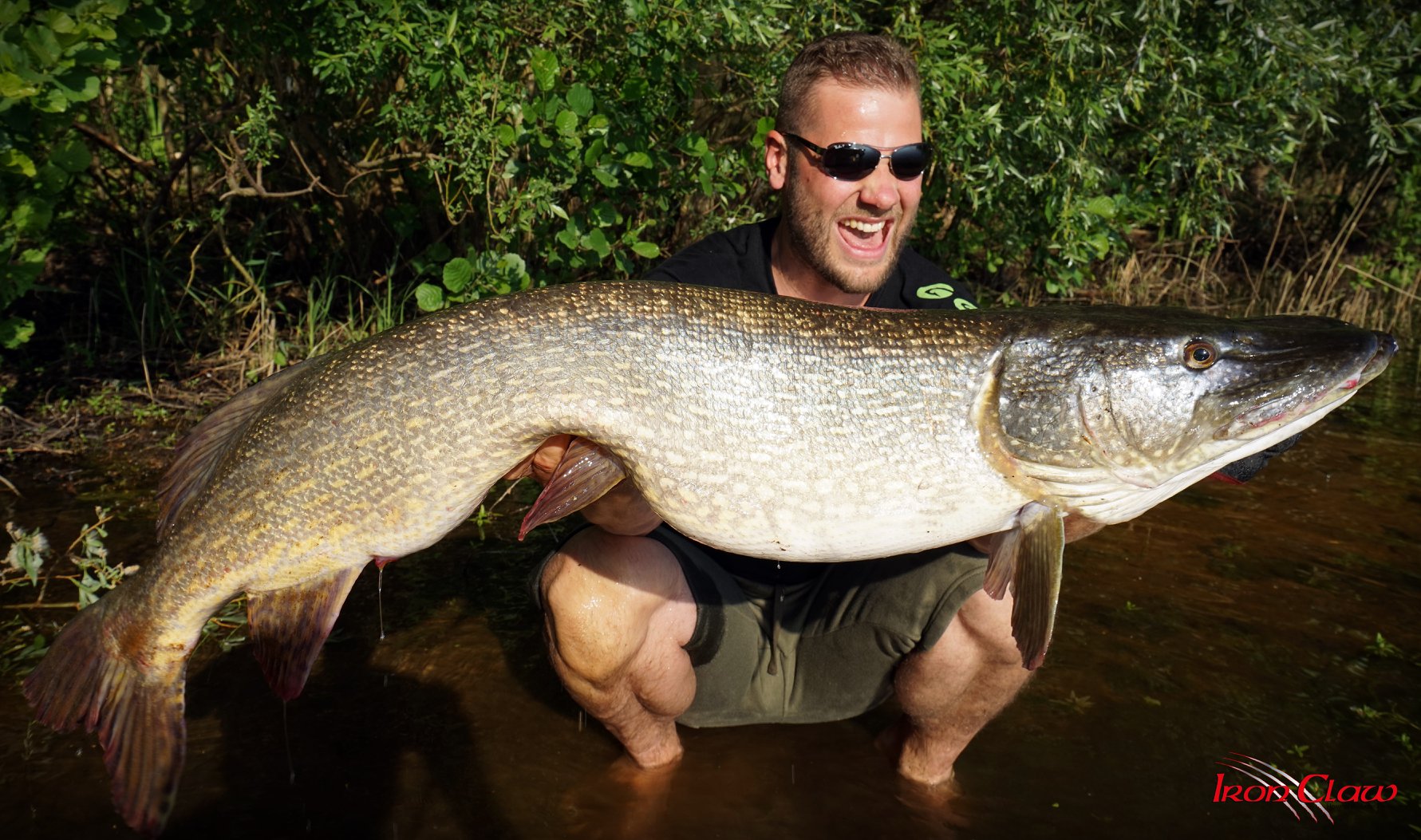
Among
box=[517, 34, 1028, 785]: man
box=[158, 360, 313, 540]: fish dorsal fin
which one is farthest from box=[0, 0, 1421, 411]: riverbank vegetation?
box=[158, 360, 313, 540]: fish dorsal fin

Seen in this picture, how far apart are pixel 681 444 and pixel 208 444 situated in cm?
112

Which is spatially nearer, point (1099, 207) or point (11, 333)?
point (11, 333)

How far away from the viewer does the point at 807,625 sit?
2.79 meters

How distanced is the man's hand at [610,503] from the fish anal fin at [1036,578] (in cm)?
85

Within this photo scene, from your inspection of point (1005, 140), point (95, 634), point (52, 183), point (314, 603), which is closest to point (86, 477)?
point (52, 183)

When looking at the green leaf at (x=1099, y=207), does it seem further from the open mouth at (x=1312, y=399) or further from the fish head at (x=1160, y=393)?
the open mouth at (x=1312, y=399)

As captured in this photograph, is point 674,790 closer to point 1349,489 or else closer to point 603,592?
point 603,592

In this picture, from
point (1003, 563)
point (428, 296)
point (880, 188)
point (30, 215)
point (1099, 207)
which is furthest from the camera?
point (1099, 207)

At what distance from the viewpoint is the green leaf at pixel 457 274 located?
3.97 meters

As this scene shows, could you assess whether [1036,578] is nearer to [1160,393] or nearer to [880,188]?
[1160,393]

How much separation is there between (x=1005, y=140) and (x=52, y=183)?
14.4 ft

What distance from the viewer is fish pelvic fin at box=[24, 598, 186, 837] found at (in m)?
2.08

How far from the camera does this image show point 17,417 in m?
4.24

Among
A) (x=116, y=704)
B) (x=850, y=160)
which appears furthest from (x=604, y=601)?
(x=850, y=160)
